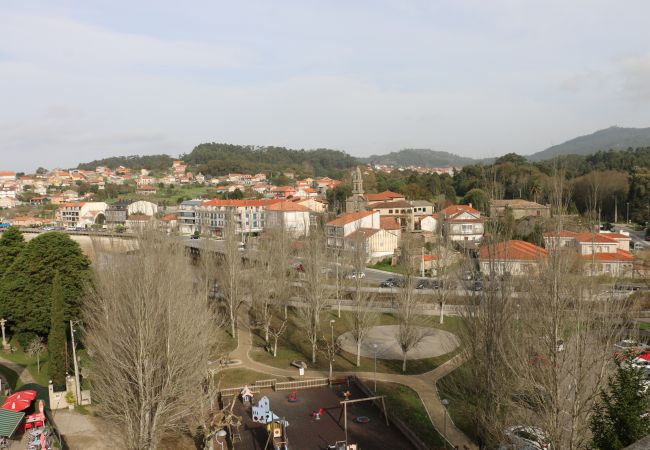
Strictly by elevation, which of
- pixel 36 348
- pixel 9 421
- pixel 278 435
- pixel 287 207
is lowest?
pixel 36 348

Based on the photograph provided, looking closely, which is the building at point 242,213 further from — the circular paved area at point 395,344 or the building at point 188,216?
the circular paved area at point 395,344

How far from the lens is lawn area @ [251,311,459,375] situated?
24953 mm

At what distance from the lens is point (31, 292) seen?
95.0 feet

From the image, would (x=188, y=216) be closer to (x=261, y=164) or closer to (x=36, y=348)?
(x=36, y=348)

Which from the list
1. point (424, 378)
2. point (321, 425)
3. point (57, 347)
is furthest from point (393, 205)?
point (57, 347)

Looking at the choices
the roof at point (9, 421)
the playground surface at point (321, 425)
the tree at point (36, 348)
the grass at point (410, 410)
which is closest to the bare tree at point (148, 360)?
the playground surface at point (321, 425)

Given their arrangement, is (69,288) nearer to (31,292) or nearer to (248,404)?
(31,292)

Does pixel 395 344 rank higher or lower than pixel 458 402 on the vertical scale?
lower

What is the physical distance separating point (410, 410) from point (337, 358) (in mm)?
6847

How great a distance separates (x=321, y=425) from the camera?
725 inches

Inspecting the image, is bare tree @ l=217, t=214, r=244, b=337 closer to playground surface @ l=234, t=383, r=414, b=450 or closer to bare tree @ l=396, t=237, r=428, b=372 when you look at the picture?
playground surface @ l=234, t=383, r=414, b=450

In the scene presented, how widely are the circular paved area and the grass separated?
4.26 metres

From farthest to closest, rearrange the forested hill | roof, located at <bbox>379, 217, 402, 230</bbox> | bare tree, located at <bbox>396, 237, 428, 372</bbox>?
the forested hill
roof, located at <bbox>379, 217, 402, 230</bbox>
bare tree, located at <bbox>396, 237, 428, 372</bbox>

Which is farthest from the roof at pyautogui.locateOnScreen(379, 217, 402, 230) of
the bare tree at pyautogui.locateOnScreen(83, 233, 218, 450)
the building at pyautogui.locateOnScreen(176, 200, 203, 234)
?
the bare tree at pyautogui.locateOnScreen(83, 233, 218, 450)
